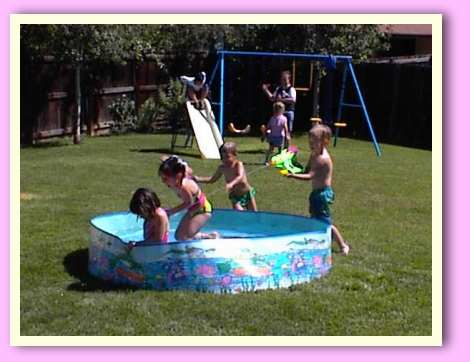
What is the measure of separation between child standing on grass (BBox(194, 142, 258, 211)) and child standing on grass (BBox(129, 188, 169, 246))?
50.6 inches

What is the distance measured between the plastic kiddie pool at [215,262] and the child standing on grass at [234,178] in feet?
5.01

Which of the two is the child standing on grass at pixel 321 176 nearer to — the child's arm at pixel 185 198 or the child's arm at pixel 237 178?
the child's arm at pixel 237 178

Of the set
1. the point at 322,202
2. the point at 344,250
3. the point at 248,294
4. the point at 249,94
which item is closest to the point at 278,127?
the point at 249,94

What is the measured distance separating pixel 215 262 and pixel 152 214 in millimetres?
685

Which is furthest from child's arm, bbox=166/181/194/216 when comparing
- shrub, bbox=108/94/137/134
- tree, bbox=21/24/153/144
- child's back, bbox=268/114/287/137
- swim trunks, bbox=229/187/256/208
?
shrub, bbox=108/94/137/134

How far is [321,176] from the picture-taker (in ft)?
26.1

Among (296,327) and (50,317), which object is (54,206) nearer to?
(50,317)

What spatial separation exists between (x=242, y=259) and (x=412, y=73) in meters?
14.9

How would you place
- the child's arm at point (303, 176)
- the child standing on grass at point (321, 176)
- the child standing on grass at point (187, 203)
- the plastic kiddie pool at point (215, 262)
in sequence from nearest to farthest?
the plastic kiddie pool at point (215, 262) < the child standing on grass at point (187, 203) < the child's arm at point (303, 176) < the child standing on grass at point (321, 176)

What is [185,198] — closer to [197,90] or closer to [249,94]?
[197,90]

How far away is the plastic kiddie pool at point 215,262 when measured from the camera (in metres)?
6.53

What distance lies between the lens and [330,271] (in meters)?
7.29

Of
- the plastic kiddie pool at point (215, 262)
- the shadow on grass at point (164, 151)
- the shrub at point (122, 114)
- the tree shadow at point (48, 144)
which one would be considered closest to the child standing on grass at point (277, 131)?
the shadow on grass at point (164, 151)
